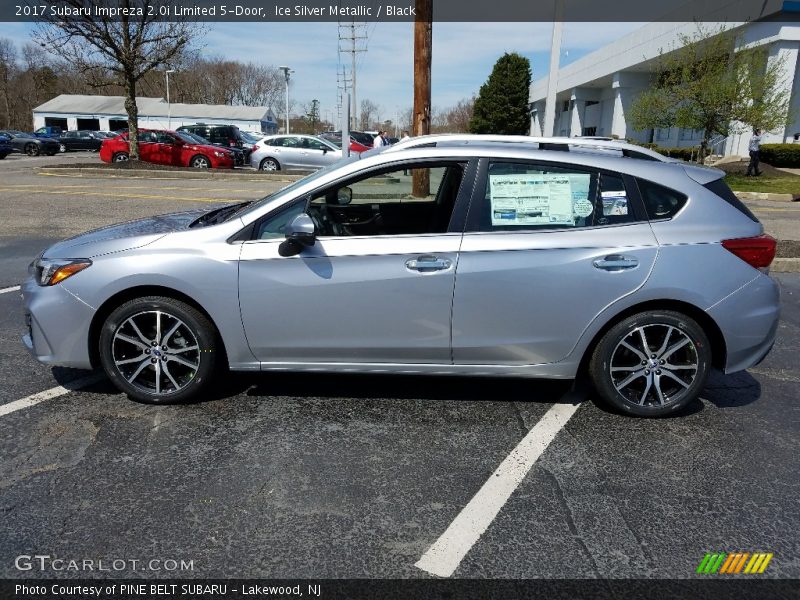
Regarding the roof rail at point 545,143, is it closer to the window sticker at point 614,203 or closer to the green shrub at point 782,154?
the window sticker at point 614,203

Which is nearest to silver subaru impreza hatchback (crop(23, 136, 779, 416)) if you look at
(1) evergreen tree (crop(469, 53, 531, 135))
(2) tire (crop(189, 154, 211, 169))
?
(2) tire (crop(189, 154, 211, 169))

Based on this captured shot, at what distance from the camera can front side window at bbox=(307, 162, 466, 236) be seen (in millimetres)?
3732

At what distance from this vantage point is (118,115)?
72812mm

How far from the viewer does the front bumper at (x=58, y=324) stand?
145 inches

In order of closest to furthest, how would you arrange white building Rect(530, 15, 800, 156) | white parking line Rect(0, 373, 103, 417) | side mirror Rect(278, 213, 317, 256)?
side mirror Rect(278, 213, 317, 256) → white parking line Rect(0, 373, 103, 417) → white building Rect(530, 15, 800, 156)

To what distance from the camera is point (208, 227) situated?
12.2 ft

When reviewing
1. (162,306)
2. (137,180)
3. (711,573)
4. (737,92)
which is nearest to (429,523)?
(711,573)

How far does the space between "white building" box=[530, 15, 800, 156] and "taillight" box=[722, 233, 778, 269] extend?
1504 centimetres

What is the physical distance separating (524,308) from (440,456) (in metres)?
1.00

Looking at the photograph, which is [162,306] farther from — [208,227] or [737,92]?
[737,92]

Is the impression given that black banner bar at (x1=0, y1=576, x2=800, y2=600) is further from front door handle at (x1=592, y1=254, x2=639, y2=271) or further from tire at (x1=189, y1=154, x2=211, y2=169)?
tire at (x1=189, y1=154, x2=211, y2=169)

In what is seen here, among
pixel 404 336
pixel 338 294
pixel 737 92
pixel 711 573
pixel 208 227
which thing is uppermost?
pixel 737 92

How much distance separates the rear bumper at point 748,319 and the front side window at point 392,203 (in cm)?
175

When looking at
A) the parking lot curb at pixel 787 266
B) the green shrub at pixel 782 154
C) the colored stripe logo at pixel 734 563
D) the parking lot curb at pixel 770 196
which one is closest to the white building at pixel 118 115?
the green shrub at pixel 782 154
